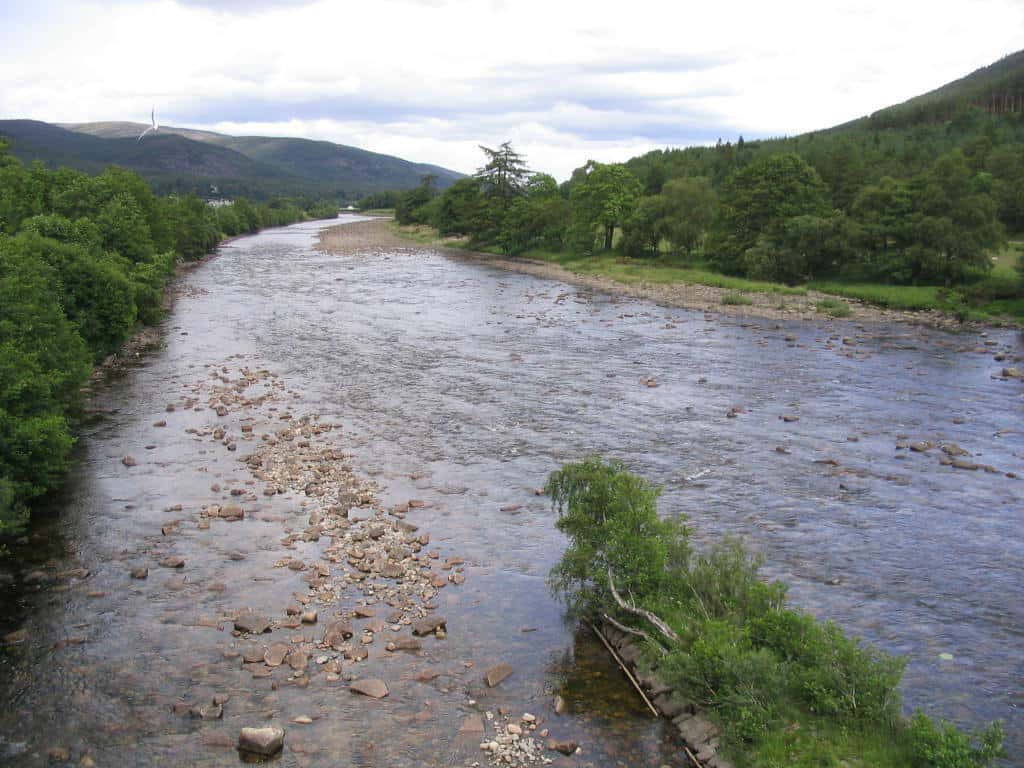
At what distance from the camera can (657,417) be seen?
3191cm

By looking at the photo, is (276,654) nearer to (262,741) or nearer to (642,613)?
(262,741)

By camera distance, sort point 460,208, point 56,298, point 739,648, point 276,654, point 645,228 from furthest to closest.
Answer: point 460,208, point 645,228, point 56,298, point 276,654, point 739,648

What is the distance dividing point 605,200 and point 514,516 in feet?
245

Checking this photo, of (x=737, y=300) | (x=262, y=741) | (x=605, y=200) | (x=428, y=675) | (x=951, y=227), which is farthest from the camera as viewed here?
(x=605, y=200)

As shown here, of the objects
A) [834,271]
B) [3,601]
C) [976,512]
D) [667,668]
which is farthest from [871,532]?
[834,271]

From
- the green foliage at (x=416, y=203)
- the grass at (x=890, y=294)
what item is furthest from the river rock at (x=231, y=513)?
the green foliage at (x=416, y=203)

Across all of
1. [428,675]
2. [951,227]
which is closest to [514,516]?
[428,675]

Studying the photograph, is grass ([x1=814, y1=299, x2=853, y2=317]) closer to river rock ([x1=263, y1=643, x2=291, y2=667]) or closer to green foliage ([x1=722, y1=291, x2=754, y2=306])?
green foliage ([x1=722, y1=291, x2=754, y2=306])

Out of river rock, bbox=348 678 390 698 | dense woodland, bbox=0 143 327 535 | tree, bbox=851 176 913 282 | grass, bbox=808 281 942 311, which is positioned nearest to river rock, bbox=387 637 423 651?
river rock, bbox=348 678 390 698

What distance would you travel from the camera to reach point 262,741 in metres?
12.3

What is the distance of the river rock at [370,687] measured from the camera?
1391 cm

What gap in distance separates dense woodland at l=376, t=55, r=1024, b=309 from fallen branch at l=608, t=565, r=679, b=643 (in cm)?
5606

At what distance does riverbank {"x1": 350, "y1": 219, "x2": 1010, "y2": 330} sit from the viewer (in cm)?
5747

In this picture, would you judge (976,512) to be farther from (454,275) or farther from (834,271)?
(454,275)
